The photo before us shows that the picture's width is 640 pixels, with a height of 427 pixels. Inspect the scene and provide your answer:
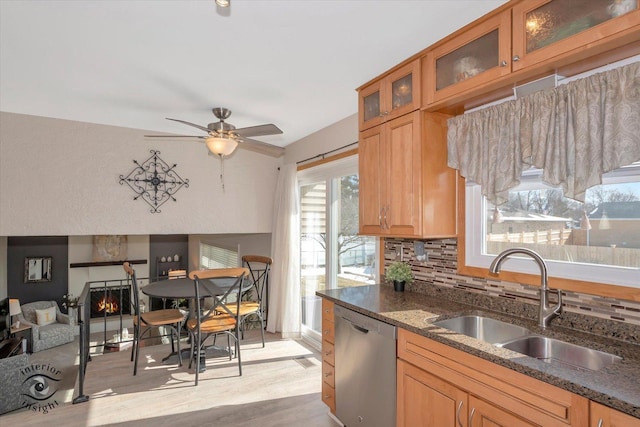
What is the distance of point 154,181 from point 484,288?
11.8 ft

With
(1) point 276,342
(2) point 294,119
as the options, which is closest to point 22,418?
(1) point 276,342

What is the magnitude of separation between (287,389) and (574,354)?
7.46 ft

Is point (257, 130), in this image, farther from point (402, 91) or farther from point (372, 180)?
point (402, 91)

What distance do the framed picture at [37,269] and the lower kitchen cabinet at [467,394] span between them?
307 inches

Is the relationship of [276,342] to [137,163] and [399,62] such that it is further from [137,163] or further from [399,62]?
[399,62]

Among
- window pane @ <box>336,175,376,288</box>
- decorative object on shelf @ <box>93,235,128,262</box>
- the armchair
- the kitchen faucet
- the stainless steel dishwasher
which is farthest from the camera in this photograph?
decorative object on shelf @ <box>93,235,128,262</box>

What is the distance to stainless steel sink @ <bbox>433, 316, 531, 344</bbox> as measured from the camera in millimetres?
1859

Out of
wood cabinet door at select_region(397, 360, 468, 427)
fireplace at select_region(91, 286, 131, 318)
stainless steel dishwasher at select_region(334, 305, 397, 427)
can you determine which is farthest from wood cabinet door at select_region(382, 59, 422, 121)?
fireplace at select_region(91, 286, 131, 318)

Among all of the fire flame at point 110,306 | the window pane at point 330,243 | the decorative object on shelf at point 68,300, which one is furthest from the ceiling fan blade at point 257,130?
the fire flame at point 110,306

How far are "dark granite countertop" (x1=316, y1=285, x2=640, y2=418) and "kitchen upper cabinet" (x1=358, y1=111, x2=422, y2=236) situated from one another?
1.59 feet

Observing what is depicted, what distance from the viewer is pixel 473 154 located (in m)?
2.14

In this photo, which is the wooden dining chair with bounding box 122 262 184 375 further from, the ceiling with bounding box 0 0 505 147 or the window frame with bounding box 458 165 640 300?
the window frame with bounding box 458 165 640 300

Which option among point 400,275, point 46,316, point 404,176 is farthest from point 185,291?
point 46,316

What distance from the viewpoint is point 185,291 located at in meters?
3.38
